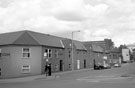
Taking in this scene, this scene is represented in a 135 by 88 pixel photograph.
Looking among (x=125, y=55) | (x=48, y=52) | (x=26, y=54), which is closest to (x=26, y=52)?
(x=26, y=54)

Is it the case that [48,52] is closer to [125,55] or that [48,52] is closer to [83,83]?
[83,83]

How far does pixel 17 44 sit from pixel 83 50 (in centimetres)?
2346

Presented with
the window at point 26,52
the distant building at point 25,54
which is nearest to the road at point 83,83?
the distant building at point 25,54

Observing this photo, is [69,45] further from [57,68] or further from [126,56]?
[126,56]

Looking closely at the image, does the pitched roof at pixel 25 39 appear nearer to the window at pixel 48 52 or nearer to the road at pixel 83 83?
the window at pixel 48 52

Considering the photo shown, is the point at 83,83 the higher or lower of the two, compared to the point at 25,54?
lower

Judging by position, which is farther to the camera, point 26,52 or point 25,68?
point 26,52

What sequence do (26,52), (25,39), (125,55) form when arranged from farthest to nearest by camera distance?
(125,55)
(25,39)
(26,52)

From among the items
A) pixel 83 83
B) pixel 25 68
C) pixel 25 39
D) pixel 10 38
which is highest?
pixel 10 38

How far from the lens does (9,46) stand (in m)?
31.8

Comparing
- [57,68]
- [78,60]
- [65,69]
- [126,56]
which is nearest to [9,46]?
[57,68]

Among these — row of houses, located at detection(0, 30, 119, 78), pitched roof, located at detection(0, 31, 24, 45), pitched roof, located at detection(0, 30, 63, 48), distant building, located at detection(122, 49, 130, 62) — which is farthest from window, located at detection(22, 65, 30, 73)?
distant building, located at detection(122, 49, 130, 62)

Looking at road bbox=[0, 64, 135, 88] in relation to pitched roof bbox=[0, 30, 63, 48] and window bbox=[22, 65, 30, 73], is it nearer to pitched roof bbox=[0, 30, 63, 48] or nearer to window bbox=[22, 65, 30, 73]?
window bbox=[22, 65, 30, 73]

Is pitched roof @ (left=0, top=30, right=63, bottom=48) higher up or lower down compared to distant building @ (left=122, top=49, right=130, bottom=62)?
higher up
